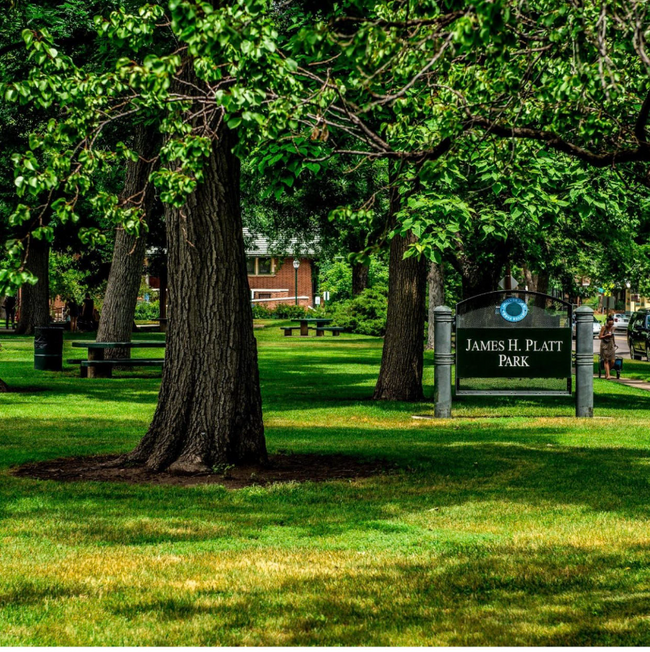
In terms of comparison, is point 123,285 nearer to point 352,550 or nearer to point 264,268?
point 352,550

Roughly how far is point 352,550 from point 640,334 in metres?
35.5

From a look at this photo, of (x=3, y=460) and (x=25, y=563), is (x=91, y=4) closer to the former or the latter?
(x=3, y=460)

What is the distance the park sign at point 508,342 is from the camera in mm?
16828

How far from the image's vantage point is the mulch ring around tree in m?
10.2

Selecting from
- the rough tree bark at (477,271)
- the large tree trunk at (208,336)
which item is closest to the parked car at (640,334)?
the rough tree bark at (477,271)

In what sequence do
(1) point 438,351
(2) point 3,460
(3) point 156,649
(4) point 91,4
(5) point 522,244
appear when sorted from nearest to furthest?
(3) point 156,649, (2) point 3,460, (1) point 438,351, (4) point 91,4, (5) point 522,244

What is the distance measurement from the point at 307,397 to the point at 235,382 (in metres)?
10.5

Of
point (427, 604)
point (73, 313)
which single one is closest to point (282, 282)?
point (73, 313)

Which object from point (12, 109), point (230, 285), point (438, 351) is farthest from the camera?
point (12, 109)

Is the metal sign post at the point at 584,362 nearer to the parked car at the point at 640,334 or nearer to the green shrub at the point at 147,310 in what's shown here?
the parked car at the point at 640,334

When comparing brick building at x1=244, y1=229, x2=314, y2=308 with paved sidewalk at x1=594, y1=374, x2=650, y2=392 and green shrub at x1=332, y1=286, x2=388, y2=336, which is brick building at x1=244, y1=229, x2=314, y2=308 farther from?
paved sidewalk at x1=594, y1=374, x2=650, y2=392

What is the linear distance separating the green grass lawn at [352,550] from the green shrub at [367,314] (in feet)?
123

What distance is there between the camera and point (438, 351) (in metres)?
16.6

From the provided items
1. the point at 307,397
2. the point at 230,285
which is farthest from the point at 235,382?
the point at 307,397
